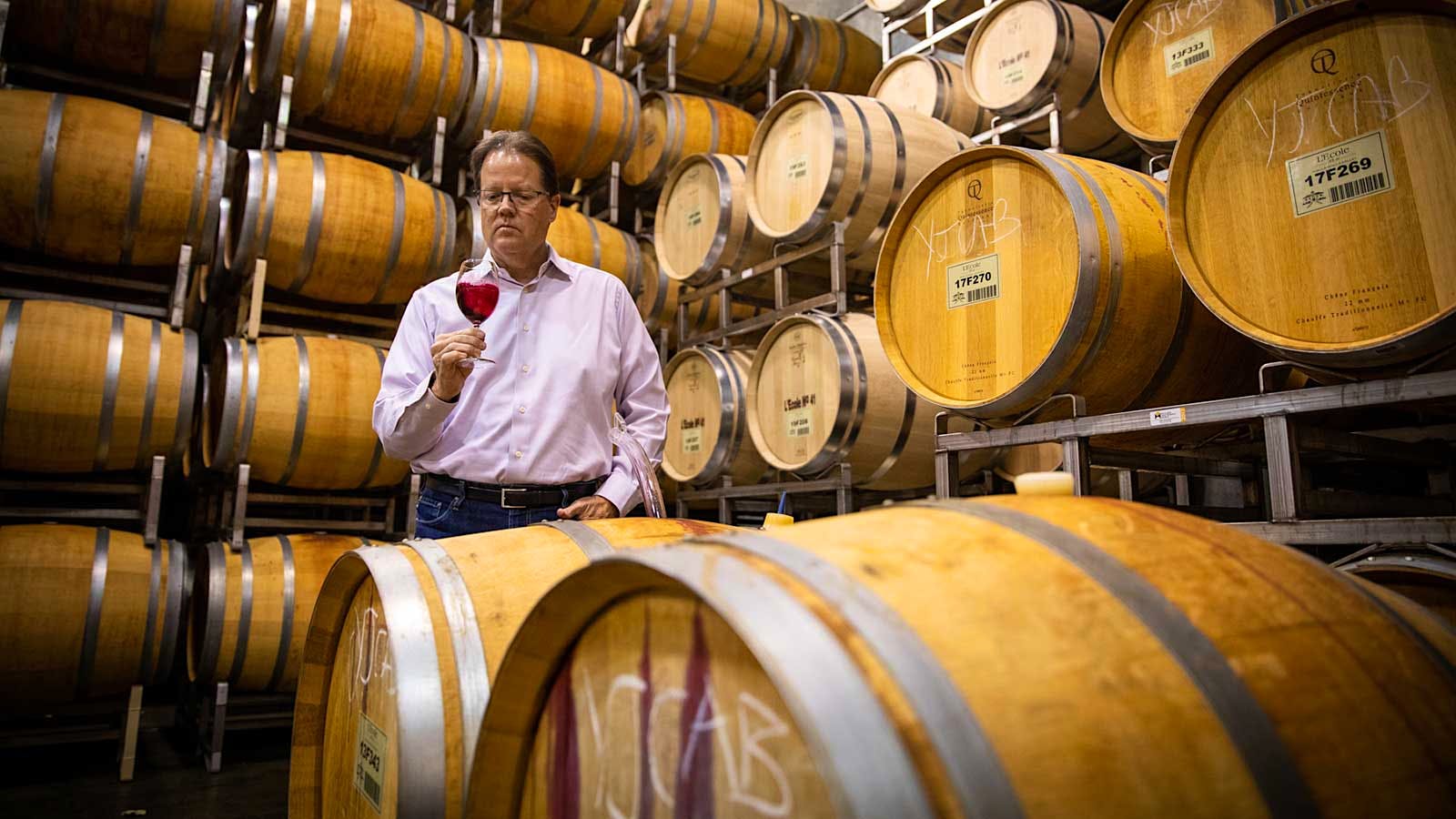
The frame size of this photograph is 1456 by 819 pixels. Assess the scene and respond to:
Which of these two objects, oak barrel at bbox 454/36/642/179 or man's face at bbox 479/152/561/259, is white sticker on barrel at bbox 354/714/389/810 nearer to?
man's face at bbox 479/152/561/259

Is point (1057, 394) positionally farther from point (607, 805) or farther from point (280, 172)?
point (280, 172)

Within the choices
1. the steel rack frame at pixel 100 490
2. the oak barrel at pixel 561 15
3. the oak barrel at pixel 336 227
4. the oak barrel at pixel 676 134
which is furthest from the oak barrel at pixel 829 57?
the steel rack frame at pixel 100 490

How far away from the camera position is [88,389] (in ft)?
13.1

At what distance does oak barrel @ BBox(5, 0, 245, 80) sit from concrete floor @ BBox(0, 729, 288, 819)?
11.5ft

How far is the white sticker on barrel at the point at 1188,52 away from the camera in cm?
275

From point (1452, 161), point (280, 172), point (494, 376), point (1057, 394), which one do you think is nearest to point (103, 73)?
point (280, 172)

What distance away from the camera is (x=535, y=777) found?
1.16m

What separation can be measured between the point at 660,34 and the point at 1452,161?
5234 mm

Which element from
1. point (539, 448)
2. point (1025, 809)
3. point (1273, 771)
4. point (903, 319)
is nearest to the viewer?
point (1025, 809)

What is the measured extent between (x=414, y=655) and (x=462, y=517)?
2.89 ft

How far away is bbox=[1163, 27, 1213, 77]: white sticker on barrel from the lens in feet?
9.01

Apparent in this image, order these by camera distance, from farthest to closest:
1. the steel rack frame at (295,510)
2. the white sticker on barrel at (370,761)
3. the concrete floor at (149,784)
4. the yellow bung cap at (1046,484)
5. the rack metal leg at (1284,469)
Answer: the steel rack frame at (295,510), the concrete floor at (149,784), the rack metal leg at (1284,469), the white sticker on barrel at (370,761), the yellow bung cap at (1046,484)

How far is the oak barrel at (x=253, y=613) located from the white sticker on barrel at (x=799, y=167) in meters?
2.92

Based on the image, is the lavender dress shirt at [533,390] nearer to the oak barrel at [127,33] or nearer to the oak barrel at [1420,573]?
the oak barrel at [1420,573]
